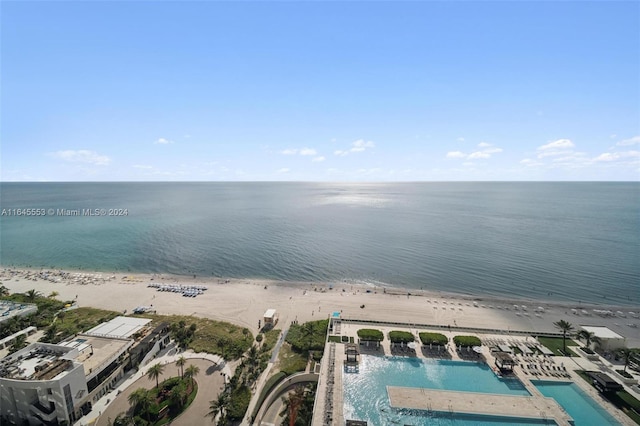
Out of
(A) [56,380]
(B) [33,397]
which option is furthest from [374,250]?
(B) [33,397]

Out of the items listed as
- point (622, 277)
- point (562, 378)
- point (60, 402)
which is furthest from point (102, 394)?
point (622, 277)

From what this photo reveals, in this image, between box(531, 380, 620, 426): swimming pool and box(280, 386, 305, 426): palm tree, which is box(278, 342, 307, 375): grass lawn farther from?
box(531, 380, 620, 426): swimming pool

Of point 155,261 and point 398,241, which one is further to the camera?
point 398,241

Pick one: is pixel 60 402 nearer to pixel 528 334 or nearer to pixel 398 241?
pixel 528 334

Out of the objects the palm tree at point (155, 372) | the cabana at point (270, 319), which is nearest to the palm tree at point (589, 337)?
the cabana at point (270, 319)

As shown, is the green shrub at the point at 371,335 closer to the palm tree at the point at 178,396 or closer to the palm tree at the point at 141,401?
the palm tree at the point at 178,396

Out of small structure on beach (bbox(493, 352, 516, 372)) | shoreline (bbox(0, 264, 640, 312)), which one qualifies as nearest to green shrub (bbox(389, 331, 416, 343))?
small structure on beach (bbox(493, 352, 516, 372))
